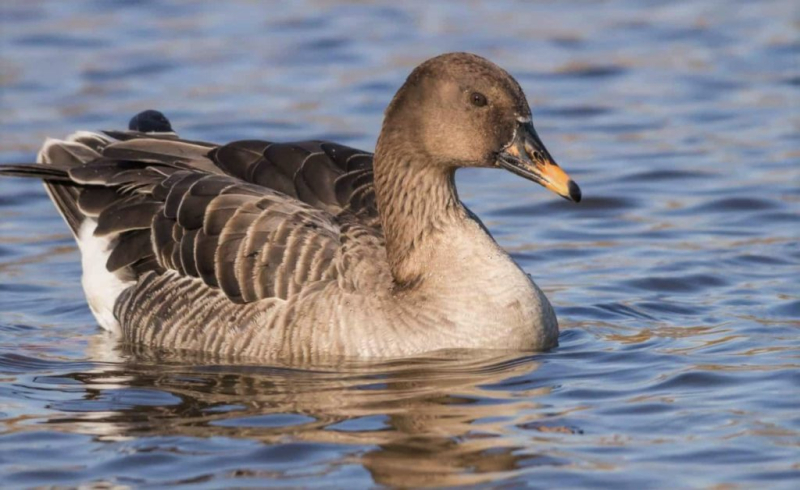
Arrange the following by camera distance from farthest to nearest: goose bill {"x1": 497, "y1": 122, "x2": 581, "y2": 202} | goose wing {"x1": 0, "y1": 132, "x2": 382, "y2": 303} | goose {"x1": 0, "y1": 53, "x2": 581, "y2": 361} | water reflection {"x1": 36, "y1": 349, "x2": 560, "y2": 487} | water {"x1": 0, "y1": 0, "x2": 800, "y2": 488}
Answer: goose wing {"x1": 0, "y1": 132, "x2": 382, "y2": 303} → goose {"x1": 0, "y1": 53, "x2": 581, "y2": 361} → goose bill {"x1": 497, "y1": 122, "x2": 581, "y2": 202} → water {"x1": 0, "y1": 0, "x2": 800, "y2": 488} → water reflection {"x1": 36, "y1": 349, "x2": 560, "y2": 487}

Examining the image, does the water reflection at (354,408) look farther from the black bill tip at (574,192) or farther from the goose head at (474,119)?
the goose head at (474,119)

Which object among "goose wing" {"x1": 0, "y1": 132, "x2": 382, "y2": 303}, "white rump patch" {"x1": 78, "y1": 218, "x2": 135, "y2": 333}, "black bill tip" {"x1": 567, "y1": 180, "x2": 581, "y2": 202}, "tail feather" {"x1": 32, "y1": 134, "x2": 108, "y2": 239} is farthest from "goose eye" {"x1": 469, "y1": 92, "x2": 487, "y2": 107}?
"tail feather" {"x1": 32, "y1": 134, "x2": 108, "y2": 239}

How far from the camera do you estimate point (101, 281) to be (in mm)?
11117

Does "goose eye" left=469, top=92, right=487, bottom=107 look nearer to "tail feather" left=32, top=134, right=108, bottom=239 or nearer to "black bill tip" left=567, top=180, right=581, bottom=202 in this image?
"black bill tip" left=567, top=180, right=581, bottom=202

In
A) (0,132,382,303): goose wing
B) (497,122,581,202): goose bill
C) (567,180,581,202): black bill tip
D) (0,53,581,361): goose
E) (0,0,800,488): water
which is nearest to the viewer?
(0,0,800,488): water

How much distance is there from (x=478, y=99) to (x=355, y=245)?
4.33 ft

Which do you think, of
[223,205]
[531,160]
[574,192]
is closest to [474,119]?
[531,160]

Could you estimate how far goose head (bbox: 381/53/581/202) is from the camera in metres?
9.58

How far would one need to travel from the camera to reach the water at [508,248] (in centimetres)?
805

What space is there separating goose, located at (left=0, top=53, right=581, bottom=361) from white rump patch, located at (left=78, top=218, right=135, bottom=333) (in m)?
0.16

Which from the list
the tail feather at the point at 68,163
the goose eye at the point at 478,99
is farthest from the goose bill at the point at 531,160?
the tail feather at the point at 68,163

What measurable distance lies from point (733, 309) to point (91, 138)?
500cm

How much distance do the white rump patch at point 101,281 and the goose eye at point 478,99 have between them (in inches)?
117

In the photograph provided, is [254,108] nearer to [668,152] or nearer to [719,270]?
[668,152]
